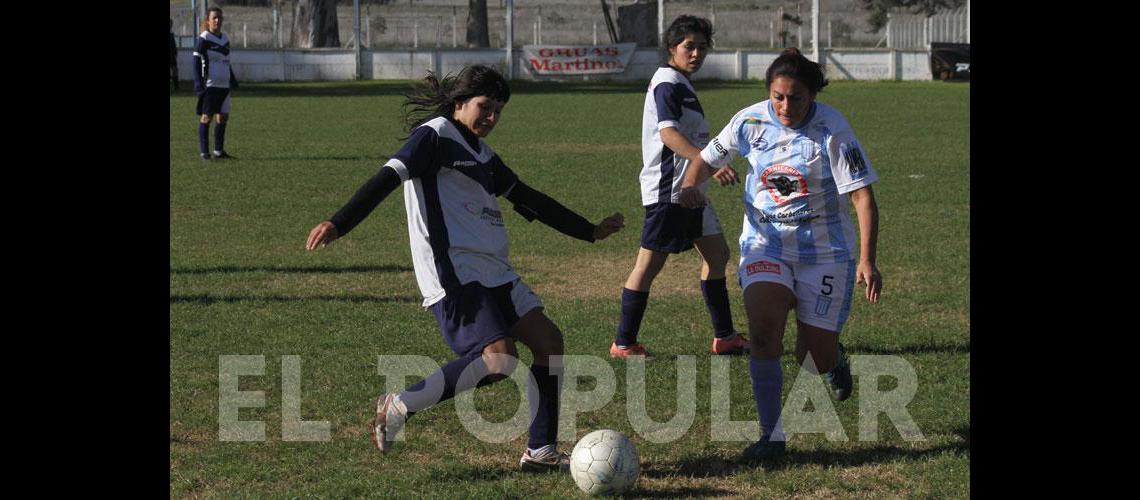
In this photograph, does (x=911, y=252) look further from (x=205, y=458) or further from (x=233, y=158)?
(x=233, y=158)

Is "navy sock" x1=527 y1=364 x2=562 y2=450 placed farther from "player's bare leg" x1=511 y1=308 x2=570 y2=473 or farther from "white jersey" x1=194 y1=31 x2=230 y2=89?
"white jersey" x1=194 y1=31 x2=230 y2=89

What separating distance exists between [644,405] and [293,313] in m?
3.10

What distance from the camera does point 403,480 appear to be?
5.43 m

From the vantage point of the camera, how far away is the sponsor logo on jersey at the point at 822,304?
19.0 feet

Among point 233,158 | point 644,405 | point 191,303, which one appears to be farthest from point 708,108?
point 644,405

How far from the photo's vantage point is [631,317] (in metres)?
7.64

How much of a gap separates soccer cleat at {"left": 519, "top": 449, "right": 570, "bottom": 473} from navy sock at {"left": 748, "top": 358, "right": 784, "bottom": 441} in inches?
33.7

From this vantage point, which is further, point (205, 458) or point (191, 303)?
point (191, 303)

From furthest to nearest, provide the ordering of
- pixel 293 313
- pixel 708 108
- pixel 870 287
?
1. pixel 708 108
2. pixel 293 313
3. pixel 870 287

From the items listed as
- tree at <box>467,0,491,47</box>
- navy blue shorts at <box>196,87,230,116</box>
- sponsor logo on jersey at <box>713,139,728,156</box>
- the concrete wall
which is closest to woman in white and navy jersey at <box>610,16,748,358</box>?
sponsor logo on jersey at <box>713,139,728,156</box>

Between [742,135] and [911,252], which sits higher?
[742,135]

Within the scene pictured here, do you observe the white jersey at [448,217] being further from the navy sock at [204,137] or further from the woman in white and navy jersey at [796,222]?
the navy sock at [204,137]

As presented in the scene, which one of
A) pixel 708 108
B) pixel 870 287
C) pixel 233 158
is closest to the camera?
pixel 870 287
